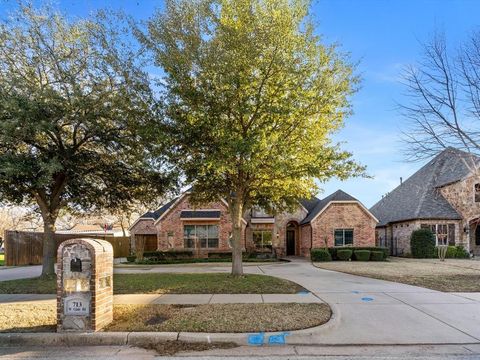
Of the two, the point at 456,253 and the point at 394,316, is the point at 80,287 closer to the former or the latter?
the point at 394,316

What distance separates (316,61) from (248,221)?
20.1 meters

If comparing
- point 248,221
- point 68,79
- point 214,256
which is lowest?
point 214,256

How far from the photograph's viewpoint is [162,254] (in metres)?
29.4

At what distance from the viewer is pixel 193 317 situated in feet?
27.9

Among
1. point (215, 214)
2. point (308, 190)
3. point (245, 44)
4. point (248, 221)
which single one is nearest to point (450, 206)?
point (248, 221)

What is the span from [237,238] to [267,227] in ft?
60.9

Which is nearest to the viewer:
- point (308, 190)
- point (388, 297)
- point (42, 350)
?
point (42, 350)

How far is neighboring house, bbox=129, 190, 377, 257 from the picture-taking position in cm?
3009

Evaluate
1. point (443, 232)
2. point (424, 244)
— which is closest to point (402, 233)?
point (443, 232)

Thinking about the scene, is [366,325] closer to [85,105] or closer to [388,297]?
[388,297]

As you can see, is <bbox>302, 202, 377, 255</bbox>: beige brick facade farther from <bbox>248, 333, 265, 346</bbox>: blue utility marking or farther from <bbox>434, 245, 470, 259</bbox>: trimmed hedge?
<bbox>248, 333, 265, 346</bbox>: blue utility marking

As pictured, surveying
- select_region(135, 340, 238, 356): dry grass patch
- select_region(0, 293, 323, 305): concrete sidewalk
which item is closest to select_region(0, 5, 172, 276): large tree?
select_region(0, 293, 323, 305): concrete sidewalk

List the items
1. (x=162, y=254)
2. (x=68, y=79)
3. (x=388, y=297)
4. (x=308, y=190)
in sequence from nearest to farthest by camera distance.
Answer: (x=388, y=297) < (x=68, y=79) < (x=308, y=190) < (x=162, y=254)

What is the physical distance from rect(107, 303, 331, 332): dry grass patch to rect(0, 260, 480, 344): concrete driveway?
490 millimetres
